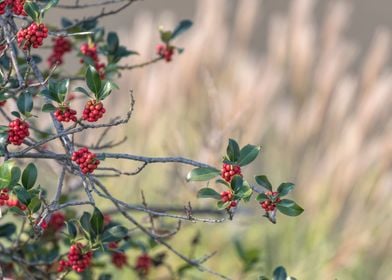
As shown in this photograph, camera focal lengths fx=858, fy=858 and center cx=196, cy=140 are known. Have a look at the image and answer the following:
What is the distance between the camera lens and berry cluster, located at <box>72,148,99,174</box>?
70.4 inches

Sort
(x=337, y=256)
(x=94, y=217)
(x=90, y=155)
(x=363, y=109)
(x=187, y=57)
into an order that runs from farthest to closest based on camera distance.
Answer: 1. (x=187, y=57)
2. (x=363, y=109)
3. (x=337, y=256)
4. (x=94, y=217)
5. (x=90, y=155)

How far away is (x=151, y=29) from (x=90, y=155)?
4.65 metres

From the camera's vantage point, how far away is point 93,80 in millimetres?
1824

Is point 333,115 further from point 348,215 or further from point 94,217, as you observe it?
point 94,217

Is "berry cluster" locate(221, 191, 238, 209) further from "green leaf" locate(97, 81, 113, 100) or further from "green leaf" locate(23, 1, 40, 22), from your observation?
"green leaf" locate(23, 1, 40, 22)

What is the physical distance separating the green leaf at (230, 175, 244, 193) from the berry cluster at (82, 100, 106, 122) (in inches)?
12.3

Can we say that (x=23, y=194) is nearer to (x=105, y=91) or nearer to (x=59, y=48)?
(x=105, y=91)

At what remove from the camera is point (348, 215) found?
590 centimetres

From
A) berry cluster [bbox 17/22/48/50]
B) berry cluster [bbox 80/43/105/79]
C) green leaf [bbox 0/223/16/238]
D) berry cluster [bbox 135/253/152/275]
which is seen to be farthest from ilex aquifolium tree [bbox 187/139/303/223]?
berry cluster [bbox 135/253/152/275]

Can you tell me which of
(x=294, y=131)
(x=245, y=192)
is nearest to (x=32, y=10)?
(x=245, y=192)

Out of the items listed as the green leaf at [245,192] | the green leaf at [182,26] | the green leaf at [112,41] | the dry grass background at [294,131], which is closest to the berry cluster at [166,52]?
the green leaf at [182,26]

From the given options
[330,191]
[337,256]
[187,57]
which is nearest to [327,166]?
[330,191]

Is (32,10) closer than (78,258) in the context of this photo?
Yes

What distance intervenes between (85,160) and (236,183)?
0.32m
